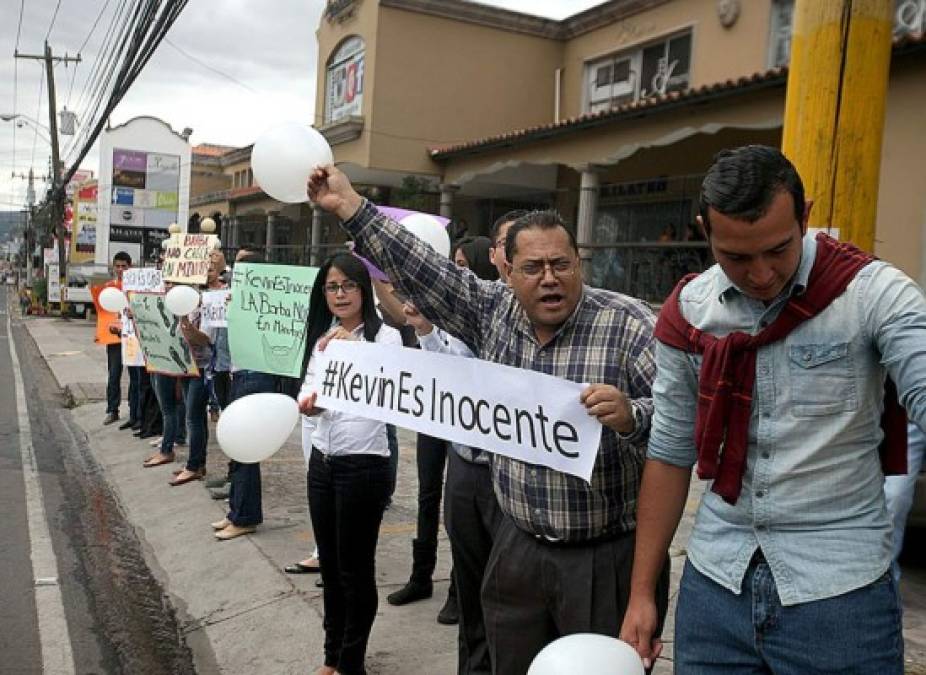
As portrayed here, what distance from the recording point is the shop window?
47.4ft

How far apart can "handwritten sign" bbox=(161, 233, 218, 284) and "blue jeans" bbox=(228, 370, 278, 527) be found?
5.60 ft

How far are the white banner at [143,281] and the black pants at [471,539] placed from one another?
5769 millimetres

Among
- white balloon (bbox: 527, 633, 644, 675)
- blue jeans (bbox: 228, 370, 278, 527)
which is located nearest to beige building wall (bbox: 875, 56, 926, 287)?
blue jeans (bbox: 228, 370, 278, 527)

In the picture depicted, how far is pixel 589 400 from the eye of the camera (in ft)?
7.61

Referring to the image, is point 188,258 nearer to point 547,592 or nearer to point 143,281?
point 143,281

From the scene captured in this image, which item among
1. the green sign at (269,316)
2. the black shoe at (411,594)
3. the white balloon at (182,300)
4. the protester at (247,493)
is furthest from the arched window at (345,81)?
the black shoe at (411,594)

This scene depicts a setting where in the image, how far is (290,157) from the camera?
3123 mm

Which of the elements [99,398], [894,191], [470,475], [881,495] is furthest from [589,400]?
[99,398]

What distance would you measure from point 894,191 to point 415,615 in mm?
6353

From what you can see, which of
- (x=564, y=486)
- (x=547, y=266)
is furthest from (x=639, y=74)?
(x=564, y=486)

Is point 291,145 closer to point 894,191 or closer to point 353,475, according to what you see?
point 353,475

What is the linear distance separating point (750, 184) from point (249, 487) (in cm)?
480

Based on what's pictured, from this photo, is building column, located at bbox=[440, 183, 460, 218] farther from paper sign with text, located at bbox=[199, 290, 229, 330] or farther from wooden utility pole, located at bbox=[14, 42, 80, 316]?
wooden utility pole, located at bbox=[14, 42, 80, 316]

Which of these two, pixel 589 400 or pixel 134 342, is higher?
pixel 589 400
